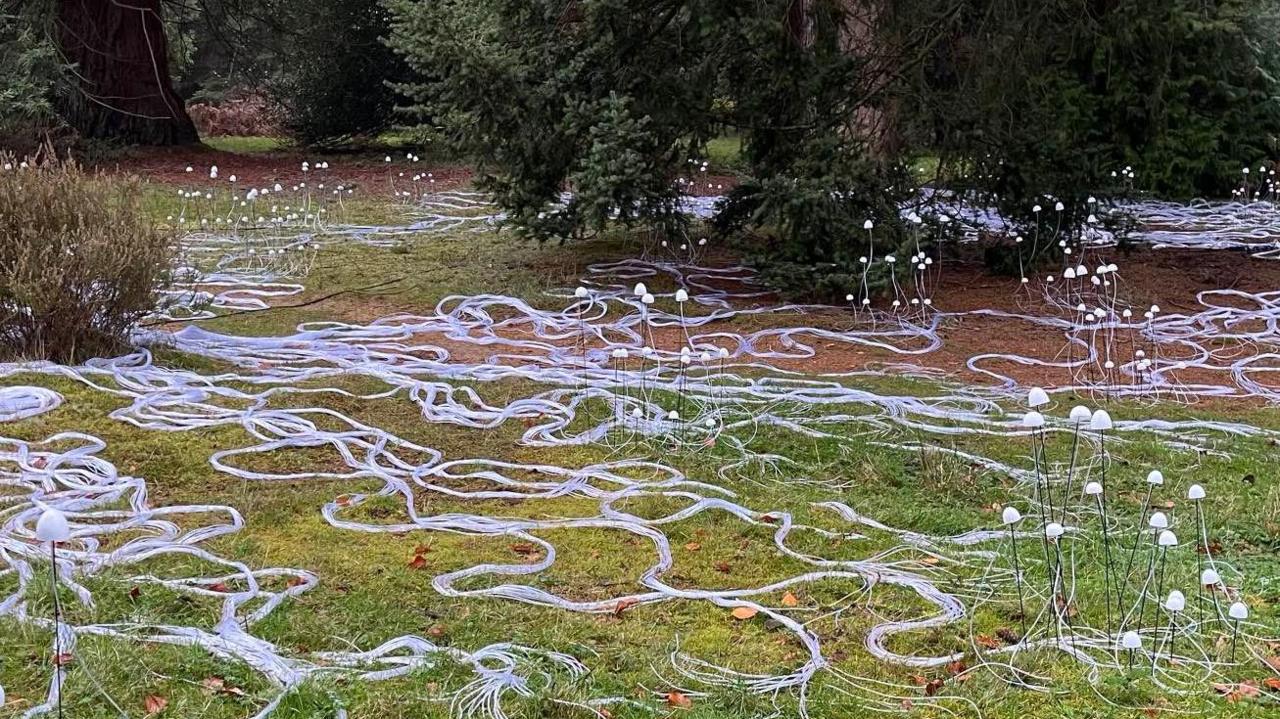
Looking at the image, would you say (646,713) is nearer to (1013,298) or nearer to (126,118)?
(1013,298)

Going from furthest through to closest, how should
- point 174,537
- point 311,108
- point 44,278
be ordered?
point 311,108 → point 44,278 → point 174,537

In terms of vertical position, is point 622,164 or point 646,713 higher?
point 622,164

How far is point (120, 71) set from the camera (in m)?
14.0

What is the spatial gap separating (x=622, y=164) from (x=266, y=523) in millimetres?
3910

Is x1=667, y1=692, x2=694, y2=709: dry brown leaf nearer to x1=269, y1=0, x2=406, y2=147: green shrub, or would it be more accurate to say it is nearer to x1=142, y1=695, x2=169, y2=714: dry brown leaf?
x1=142, y1=695, x2=169, y2=714: dry brown leaf

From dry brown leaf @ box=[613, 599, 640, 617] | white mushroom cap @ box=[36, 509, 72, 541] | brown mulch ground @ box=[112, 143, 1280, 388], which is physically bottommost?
dry brown leaf @ box=[613, 599, 640, 617]

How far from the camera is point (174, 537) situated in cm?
337

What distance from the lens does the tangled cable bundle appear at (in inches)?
108

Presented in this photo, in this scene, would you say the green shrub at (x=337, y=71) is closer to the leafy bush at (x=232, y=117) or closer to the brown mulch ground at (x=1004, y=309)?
the leafy bush at (x=232, y=117)

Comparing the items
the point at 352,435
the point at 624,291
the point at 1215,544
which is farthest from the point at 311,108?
the point at 1215,544

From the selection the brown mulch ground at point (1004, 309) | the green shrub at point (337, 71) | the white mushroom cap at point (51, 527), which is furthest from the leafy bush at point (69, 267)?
the green shrub at point (337, 71)

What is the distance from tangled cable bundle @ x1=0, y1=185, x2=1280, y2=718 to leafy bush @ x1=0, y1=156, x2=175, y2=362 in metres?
0.21

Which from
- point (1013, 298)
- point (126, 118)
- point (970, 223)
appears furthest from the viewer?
point (126, 118)

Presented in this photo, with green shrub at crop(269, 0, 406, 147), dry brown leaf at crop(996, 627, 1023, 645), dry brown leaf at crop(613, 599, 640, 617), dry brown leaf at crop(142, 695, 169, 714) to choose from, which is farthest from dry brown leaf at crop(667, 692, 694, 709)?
green shrub at crop(269, 0, 406, 147)
